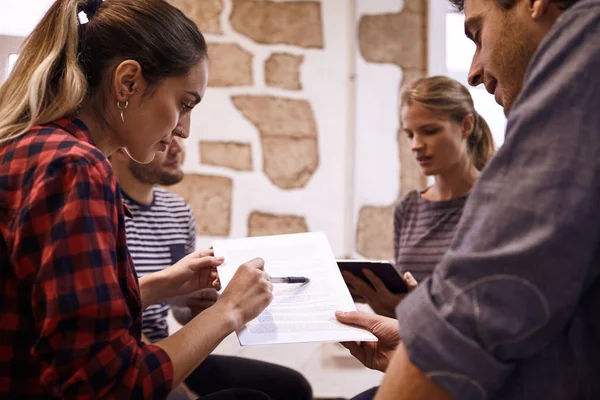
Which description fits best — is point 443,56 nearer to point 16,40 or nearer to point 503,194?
point 16,40

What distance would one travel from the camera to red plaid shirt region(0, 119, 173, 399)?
Result: 33.6 inches

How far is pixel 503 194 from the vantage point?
62cm

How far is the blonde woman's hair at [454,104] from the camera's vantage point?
2166 millimetres

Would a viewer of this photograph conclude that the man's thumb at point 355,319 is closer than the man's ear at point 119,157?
Yes

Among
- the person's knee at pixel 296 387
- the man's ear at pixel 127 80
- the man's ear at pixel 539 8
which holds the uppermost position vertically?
the man's ear at pixel 539 8

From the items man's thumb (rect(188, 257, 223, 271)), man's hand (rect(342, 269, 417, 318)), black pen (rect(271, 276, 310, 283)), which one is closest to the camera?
black pen (rect(271, 276, 310, 283))

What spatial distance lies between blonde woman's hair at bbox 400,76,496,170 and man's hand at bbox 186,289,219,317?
1.02 m

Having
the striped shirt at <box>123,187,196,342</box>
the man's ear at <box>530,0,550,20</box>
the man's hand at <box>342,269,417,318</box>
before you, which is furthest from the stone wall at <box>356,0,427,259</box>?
the man's ear at <box>530,0,550,20</box>

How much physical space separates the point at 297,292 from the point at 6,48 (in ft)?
4.21

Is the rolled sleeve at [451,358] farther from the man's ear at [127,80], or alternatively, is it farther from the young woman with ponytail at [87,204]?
the man's ear at [127,80]

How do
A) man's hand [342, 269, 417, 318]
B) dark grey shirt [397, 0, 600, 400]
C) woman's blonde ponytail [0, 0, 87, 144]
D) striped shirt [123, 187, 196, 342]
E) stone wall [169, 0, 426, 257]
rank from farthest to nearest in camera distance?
1. stone wall [169, 0, 426, 257]
2. striped shirt [123, 187, 196, 342]
3. man's hand [342, 269, 417, 318]
4. woman's blonde ponytail [0, 0, 87, 144]
5. dark grey shirt [397, 0, 600, 400]

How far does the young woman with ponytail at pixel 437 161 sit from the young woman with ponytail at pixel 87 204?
98 cm

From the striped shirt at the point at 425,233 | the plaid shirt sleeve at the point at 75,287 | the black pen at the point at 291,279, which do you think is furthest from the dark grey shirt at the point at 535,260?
the striped shirt at the point at 425,233

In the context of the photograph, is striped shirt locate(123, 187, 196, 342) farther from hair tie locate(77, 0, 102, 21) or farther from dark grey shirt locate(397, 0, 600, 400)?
dark grey shirt locate(397, 0, 600, 400)
